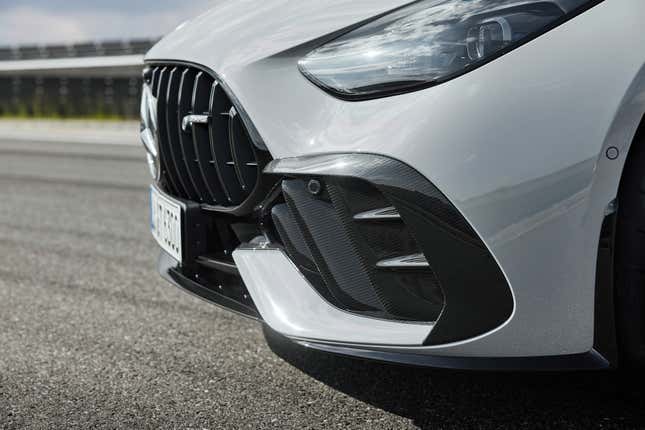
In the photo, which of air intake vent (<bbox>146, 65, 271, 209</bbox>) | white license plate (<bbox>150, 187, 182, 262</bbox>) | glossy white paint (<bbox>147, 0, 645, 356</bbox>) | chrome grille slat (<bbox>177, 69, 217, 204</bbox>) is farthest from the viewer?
white license plate (<bbox>150, 187, 182, 262</bbox>)

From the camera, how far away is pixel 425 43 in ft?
6.01

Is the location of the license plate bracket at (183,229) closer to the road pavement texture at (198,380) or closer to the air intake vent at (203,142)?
the air intake vent at (203,142)

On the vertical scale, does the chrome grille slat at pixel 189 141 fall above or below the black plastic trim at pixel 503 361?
above

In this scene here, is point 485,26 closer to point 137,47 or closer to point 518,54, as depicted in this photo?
point 518,54

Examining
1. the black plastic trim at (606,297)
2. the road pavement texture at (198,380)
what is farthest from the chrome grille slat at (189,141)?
the black plastic trim at (606,297)

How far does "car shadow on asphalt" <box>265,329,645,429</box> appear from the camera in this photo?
2.15 m

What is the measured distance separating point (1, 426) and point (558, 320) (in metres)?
1.45

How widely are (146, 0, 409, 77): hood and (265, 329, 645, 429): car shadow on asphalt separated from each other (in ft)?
2.80

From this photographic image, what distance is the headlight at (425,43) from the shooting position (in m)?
1.75

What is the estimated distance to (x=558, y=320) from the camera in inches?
70.2

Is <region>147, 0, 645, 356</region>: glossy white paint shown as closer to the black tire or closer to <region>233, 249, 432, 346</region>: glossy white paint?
the black tire

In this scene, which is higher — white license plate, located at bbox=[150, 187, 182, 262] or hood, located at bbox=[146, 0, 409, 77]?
hood, located at bbox=[146, 0, 409, 77]

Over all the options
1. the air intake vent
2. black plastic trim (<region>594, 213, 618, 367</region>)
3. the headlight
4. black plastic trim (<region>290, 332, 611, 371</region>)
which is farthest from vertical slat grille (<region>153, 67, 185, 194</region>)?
black plastic trim (<region>594, 213, 618, 367</region>)

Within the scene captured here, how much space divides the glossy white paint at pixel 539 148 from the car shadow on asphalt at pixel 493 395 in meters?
0.38
